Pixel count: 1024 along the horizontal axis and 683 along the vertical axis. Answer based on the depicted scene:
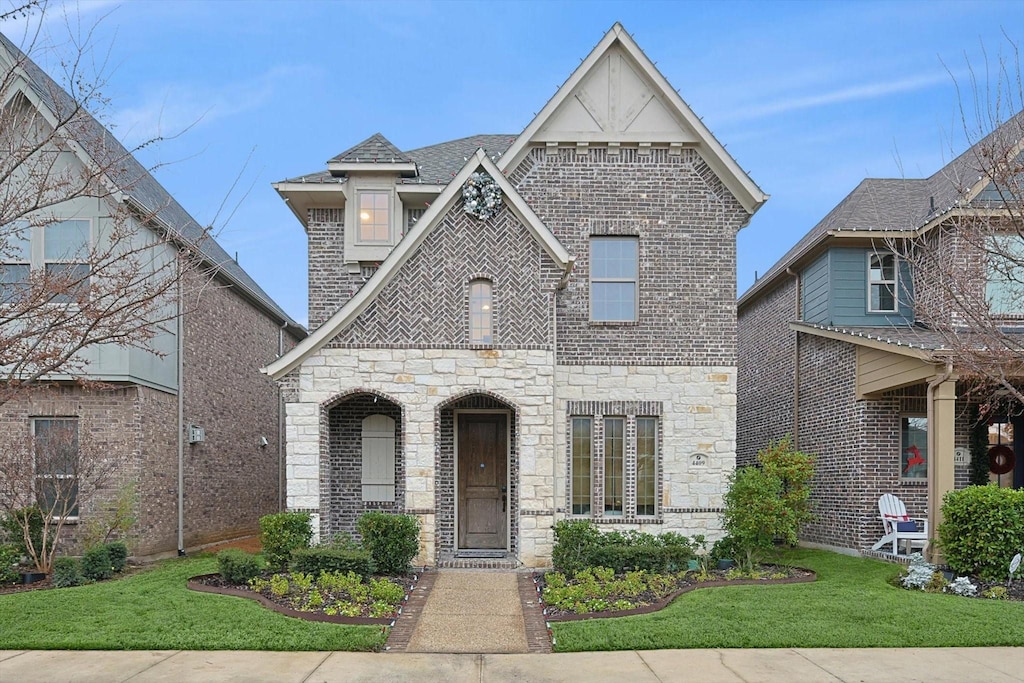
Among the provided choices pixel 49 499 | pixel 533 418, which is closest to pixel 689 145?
pixel 533 418

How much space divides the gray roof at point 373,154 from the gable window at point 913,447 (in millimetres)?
10462

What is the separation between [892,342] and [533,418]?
619 cm

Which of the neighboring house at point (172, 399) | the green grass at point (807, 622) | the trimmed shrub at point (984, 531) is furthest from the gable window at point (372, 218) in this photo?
the trimmed shrub at point (984, 531)

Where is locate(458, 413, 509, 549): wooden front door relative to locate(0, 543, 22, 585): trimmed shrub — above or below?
above

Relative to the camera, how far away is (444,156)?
16156 millimetres

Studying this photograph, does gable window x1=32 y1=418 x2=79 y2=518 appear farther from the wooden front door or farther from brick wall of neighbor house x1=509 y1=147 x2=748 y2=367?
brick wall of neighbor house x1=509 y1=147 x2=748 y2=367

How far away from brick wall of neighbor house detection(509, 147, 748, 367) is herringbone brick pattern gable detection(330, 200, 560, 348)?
1724 millimetres

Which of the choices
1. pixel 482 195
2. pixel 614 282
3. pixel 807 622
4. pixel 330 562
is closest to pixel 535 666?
pixel 807 622

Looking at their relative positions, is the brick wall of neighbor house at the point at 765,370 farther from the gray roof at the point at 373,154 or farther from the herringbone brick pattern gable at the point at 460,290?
the gray roof at the point at 373,154

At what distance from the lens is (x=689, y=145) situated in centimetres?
1429

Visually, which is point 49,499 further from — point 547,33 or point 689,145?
point 547,33

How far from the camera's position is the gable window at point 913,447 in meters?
14.6

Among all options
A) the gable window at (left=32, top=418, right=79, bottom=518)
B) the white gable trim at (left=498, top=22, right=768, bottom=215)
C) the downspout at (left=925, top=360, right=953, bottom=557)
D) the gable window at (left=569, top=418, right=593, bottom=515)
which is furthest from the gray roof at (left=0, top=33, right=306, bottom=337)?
the downspout at (left=925, top=360, right=953, bottom=557)

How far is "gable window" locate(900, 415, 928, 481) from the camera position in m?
14.6
